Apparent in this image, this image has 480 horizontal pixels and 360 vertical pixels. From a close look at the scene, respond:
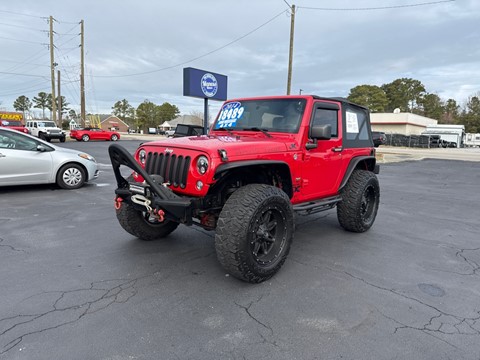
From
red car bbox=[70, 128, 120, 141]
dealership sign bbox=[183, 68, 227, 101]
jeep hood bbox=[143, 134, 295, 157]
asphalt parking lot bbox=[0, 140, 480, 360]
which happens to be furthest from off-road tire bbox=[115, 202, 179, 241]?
red car bbox=[70, 128, 120, 141]

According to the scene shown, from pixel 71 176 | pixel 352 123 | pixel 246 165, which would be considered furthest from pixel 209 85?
pixel 246 165

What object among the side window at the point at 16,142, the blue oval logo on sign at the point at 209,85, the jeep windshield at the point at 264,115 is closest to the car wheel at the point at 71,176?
the side window at the point at 16,142

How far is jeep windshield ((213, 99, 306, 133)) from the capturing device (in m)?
4.11

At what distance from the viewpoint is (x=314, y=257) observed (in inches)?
158

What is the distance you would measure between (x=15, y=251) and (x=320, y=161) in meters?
3.97

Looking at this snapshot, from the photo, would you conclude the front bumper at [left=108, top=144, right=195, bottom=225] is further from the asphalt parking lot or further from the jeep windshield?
the jeep windshield

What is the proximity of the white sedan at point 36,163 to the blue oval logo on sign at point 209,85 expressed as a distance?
Answer: 798 cm

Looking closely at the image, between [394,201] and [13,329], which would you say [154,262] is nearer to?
[13,329]

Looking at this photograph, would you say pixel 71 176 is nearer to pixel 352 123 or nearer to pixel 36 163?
pixel 36 163

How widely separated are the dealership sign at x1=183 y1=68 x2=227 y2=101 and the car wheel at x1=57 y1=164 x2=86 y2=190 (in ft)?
24.0

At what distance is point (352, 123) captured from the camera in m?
4.99

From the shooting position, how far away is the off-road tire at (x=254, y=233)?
2.99 meters

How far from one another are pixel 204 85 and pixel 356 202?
11.6m

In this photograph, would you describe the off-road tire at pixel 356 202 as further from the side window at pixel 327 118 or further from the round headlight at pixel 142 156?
the round headlight at pixel 142 156
